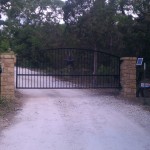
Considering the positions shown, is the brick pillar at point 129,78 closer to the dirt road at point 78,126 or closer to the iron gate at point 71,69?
the iron gate at point 71,69

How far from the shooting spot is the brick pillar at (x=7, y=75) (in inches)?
615

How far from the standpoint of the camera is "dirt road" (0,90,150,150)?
8.31 metres

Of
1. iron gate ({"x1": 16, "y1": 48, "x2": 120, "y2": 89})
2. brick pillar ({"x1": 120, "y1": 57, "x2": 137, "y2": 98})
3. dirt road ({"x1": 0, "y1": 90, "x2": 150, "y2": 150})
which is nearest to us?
dirt road ({"x1": 0, "y1": 90, "x2": 150, "y2": 150})

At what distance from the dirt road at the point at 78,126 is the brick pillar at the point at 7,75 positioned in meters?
0.72

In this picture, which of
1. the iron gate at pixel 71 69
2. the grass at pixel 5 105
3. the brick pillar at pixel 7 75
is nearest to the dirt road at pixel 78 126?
the grass at pixel 5 105

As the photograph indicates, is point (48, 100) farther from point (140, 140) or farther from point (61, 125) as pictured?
point (140, 140)

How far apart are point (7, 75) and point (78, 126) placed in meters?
6.14

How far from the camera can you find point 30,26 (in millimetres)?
42312

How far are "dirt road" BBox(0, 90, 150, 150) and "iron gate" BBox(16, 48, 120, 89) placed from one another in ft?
8.02

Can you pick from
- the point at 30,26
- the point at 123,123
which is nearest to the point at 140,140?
the point at 123,123

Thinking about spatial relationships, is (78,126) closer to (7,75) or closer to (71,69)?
(7,75)

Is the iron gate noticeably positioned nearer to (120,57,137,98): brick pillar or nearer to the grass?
(120,57,137,98): brick pillar

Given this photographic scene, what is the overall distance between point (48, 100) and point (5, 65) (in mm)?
2115

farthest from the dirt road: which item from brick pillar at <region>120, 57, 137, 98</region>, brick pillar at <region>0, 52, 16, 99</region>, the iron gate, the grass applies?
the iron gate
